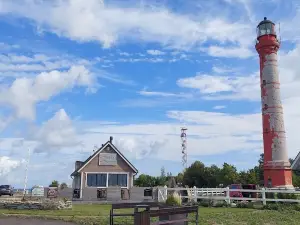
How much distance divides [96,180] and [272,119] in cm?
1706

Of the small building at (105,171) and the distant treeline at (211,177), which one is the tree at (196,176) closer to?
the distant treeline at (211,177)

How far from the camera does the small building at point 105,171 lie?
35.1 metres

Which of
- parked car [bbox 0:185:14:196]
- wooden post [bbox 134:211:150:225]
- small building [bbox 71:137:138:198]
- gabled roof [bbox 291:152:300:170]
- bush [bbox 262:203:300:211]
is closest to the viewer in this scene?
wooden post [bbox 134:211:150:225]

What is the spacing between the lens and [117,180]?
35844 millimetres

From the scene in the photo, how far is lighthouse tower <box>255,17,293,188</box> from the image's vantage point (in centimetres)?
3319

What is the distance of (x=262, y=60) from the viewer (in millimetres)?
35781

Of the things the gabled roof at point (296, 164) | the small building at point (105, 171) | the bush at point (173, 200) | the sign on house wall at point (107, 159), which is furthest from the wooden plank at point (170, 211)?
the sign on house wall at point (107, 159)

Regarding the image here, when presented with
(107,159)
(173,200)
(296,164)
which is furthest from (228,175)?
(173,200)

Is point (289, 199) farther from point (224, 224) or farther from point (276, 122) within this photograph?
point (276, 122)

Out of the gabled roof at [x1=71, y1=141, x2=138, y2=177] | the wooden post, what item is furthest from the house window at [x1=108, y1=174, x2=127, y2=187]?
the wooden post

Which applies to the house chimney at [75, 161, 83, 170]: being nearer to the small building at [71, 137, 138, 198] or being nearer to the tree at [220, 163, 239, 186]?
the small building at [71, 137, 138, 198]

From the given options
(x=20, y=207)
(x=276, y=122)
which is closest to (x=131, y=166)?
(x=276, y=122)

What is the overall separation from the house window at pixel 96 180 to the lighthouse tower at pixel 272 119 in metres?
14.8

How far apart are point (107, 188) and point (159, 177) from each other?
24.7 m
